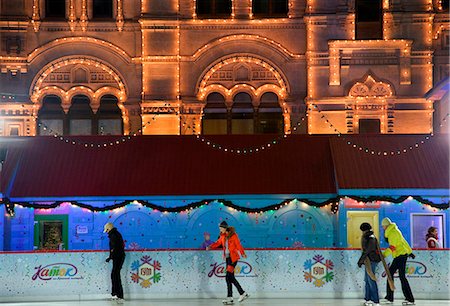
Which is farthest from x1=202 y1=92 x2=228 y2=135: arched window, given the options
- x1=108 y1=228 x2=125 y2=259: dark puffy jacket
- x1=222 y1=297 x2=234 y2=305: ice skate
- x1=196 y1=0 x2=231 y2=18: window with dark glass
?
x1=222 y1=297 x2=234 y2=305: ice skate

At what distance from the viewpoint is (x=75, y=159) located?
28.1 metres

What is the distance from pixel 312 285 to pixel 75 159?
1013 cm

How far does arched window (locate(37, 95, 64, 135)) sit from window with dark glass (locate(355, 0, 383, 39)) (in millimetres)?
10882

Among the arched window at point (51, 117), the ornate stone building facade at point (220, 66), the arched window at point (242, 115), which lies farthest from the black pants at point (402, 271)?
the arched window at point (51, 117)

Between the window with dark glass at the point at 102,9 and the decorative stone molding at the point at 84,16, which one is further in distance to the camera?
the window with dark glass at the point at 102,9

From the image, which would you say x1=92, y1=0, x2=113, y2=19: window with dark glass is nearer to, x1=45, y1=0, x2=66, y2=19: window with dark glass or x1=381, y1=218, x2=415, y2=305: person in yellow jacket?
x1=45, y1=0, x2=66, y2=19: window with dark glass

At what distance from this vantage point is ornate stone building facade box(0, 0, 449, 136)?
31344 mm

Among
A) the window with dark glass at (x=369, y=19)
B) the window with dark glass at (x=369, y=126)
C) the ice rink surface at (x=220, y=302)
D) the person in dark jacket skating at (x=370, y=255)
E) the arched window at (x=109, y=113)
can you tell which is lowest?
the ice rink surface at (x=220, y=302)

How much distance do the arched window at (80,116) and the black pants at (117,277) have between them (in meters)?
12.6

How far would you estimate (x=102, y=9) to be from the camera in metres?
32.5

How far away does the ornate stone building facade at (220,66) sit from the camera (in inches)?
1234

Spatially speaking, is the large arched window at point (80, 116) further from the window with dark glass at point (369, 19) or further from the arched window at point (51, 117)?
the window with dark glass at point (369, 19)

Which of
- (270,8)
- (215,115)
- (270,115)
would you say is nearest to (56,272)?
(215,115)

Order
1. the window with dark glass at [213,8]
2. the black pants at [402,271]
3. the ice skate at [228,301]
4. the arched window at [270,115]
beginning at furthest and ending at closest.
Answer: the window with dark glass at [213,8] → the arched window at [270,115] → the ice skate at [228,301] → the black pants at [402,271]
